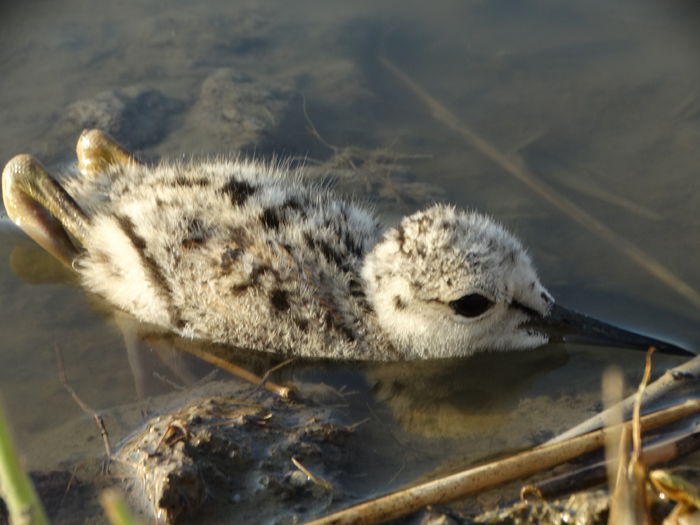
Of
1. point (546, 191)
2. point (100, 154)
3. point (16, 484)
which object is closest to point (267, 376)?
point (100, 154)

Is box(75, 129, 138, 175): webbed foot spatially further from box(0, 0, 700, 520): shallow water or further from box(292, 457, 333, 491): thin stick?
box(292, 457, 333, 491): thin stick

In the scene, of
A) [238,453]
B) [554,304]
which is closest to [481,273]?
[554,304]

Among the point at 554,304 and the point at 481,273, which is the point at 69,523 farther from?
the point at 554,304

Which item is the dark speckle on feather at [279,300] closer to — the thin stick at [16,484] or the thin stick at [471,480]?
the thin stick at [471,480]

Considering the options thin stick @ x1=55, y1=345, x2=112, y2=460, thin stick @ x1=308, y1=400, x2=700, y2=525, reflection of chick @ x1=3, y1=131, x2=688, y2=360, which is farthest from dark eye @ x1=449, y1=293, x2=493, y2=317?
thin stick @ x1=55, y1=345, x2=112, y2=460

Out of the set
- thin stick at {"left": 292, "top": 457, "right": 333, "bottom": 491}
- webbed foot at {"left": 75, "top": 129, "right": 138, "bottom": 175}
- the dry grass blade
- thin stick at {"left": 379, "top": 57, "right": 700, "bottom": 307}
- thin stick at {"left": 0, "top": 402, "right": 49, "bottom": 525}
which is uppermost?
thin stick at {"left": 379, "top": 57, "right": 700, "bottom": 307}

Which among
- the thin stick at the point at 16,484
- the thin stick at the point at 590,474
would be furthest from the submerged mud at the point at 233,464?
the thin stick at the point at 16,484
